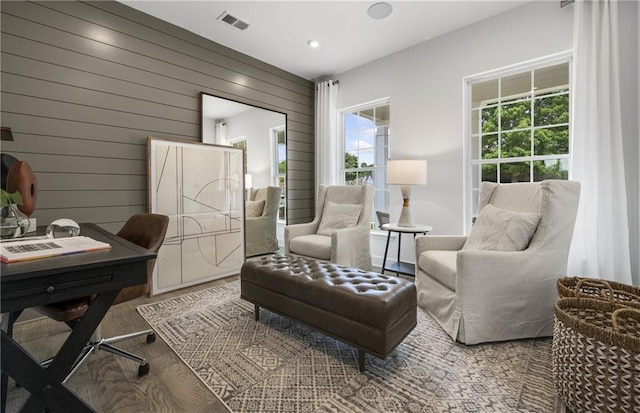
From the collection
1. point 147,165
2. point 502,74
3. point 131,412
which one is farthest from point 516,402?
point 147,165

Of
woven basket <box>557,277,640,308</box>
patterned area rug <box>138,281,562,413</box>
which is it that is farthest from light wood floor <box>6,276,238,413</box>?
woven basket <box>557,277,640,308</box>

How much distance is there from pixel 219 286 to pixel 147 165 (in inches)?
56.0

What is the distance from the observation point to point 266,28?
3195 mm

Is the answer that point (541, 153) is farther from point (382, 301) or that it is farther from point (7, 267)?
point (7, 267)

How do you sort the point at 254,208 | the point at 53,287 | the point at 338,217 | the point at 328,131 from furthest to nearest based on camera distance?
1. the point at 328,131
2. the point at 254,208
3. the point at 338,217
4. the point at 53,287

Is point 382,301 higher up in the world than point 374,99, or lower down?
lower down

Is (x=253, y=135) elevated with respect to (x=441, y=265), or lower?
elevated

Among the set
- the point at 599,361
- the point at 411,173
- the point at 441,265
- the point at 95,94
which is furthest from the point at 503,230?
the point at 95,94

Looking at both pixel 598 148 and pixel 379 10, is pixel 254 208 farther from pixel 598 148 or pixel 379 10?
pixel 598 148

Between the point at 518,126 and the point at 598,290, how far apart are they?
1.82 meters

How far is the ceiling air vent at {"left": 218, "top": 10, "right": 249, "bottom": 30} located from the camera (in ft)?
9.72

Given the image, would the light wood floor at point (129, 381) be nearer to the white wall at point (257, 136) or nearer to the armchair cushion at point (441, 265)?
the armchair cushion at point (441, 265)

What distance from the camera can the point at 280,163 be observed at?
4.23 meters

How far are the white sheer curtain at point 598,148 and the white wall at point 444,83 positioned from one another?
10.2 inches
